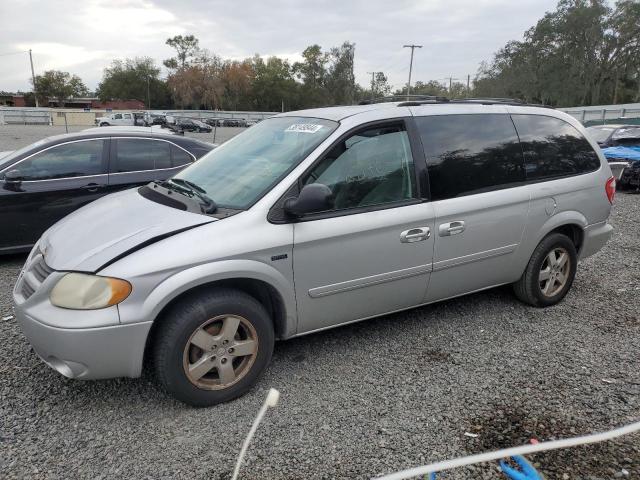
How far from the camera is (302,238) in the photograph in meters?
3.02

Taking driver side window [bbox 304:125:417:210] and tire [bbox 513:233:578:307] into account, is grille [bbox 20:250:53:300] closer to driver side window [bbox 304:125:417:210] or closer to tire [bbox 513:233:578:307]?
driver side window [bbox 304:125:417:210]

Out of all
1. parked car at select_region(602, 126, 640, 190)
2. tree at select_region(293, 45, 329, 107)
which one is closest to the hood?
parked car at select_region(602, 126, 640, 190)

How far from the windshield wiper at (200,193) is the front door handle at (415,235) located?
129 centimetres

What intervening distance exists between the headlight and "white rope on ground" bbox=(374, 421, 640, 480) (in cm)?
162

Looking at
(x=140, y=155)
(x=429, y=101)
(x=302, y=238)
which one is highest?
(x=429, y=101)

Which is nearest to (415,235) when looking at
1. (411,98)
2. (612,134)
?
(411,98)

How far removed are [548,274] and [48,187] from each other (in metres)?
5.24

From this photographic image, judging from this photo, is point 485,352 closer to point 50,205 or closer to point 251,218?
point 251,218

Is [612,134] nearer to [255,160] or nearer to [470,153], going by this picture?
[470,153]

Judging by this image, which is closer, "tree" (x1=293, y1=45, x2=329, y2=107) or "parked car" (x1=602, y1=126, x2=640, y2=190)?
"parked car" (x1=602, y1=126, x2=640, y2=190)

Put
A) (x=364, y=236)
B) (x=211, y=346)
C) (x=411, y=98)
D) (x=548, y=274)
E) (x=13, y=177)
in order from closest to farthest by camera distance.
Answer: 1. (x=211, y=346)
2. (x=364, y=236)
3. (x=411, y=98)
4. (x=548, y=274)
5. (x=13, y=177)

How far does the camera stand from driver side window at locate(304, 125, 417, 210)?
322 centimetres

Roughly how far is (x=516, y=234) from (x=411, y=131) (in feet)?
4.17

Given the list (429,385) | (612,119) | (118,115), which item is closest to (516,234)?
(429,385)
